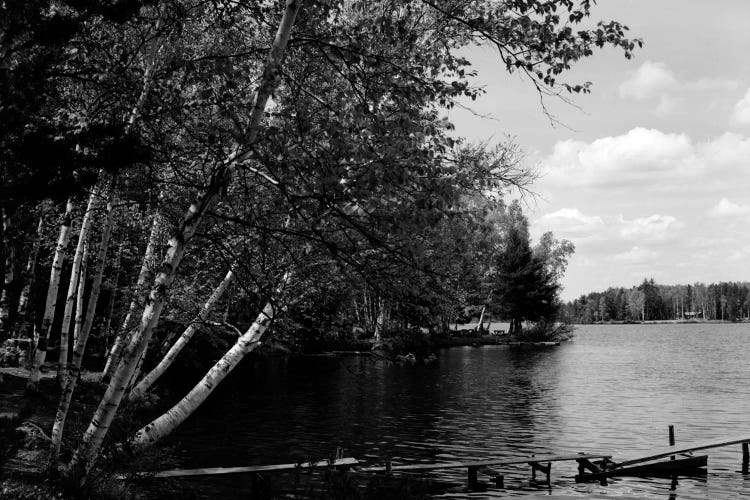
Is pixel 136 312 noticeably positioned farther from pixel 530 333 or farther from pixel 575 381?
pixel 530 333

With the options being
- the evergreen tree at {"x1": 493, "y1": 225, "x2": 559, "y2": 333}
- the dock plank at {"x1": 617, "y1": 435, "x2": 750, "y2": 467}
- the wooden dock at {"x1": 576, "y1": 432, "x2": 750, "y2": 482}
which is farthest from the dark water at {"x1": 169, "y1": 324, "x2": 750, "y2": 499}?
the evergreen tree at {"x1": 493, "y1": 225, "x2": 559, "y2": 333}

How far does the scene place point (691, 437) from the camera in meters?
25.9

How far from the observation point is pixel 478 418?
29.5 meters

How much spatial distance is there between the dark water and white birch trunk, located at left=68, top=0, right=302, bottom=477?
4731 millimetres

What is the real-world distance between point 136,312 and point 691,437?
22.3 meters

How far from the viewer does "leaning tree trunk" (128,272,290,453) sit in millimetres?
12047

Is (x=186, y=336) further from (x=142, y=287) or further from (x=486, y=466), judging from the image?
(x=486, y=466)

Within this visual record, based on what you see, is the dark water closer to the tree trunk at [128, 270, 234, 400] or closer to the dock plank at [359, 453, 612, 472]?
the dock plank at [359, 453, 612, 472]

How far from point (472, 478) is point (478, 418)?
457 inches

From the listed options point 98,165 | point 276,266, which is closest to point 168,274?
point 98,165

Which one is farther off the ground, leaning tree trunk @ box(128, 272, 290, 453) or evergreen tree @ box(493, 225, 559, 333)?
evergreen tree @ box(493, 225, 559, 333)

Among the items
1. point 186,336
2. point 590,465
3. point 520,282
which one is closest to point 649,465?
point 590,465

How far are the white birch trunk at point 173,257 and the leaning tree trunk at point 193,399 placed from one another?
284cm

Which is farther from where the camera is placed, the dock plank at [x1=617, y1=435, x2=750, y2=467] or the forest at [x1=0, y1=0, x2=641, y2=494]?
the dock plank at [x1=617, y1=435, x2=750, y2=467]
